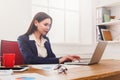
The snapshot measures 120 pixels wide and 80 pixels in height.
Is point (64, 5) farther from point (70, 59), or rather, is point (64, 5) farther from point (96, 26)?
point (70, 59)

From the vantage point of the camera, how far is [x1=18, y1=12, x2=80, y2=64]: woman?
1.77m

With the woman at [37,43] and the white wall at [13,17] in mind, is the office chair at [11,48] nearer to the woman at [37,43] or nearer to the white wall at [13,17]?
the woman at [37,43]

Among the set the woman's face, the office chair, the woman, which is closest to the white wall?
the office chair

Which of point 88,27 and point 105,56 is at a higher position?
point 88,27

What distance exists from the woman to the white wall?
22.5 inches

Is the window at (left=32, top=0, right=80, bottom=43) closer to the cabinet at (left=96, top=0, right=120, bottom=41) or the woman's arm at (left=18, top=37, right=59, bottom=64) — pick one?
the cabinet at (left=96, top=0, right=120, bottom=41)

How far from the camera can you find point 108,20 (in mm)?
3188

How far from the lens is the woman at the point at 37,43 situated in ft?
5.82

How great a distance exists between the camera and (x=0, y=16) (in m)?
2.60

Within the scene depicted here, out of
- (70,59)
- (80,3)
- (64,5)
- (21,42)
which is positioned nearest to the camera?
(70,59)

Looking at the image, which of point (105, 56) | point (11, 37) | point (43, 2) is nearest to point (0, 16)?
point (11, 37)

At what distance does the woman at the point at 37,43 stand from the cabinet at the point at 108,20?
1.24m

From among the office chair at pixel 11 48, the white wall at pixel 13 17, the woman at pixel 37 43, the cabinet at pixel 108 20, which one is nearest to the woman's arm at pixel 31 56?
the woman at pixel 37 43

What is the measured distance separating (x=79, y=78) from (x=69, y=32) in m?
2.52
